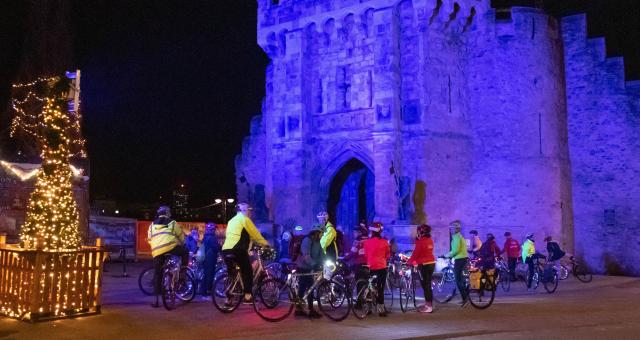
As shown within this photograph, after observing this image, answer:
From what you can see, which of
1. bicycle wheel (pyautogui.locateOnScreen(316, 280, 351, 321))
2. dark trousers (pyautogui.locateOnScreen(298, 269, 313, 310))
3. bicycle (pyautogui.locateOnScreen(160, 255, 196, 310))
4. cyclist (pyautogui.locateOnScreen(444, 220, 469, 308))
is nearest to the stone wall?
cyclist (pyautogui.locateOnScreen(444, 220, 469, 308))

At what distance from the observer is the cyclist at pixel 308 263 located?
10.8m

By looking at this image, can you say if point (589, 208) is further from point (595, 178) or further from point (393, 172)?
point (393, 172)

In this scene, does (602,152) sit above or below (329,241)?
above

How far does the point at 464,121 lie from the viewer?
24516 mm

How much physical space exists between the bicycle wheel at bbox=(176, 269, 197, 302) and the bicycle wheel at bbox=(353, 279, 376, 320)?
3312 millimetres

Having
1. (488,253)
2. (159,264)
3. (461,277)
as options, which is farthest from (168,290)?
(488,253)

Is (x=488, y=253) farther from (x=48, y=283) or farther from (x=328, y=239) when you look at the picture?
(x=48, y=283)

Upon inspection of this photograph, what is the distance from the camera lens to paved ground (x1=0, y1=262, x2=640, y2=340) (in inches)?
354

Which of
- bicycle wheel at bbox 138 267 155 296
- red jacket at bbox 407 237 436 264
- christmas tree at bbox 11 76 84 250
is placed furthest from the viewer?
bicycle wheel at bbox 138 267 155 296

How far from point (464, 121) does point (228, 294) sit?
52.2 feet

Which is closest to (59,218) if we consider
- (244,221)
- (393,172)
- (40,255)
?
(40,255)

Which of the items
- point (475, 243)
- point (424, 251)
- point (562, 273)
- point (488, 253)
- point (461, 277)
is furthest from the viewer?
point (562, 273)

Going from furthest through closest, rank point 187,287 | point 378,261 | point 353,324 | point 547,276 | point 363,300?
1. point 547,276
2. point 187,287
3. point 378,261
4. point 363,300
5. point 353,324

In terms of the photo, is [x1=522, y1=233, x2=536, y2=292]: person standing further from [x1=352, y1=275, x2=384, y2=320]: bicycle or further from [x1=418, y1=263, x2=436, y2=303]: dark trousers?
[x1=352, y1=275, x2=384, y2=320]: bicycle
